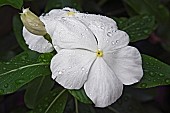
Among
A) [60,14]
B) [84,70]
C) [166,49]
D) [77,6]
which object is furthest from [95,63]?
[166,49]

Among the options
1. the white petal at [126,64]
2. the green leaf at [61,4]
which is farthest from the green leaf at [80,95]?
the green leaf at [61,4]

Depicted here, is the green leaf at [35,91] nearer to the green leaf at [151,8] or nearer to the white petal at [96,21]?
the white petal at [96,21]

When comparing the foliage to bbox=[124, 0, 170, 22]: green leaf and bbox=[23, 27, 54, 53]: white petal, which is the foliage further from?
bbox=[124, 0, 170, 22]: green leaf

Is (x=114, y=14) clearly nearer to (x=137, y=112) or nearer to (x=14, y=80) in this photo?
(x=137, y=112)

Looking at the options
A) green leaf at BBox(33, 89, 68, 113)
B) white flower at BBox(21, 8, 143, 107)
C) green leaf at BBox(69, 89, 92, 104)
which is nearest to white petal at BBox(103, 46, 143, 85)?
white flower at BBox(21, 8, 143, 107)

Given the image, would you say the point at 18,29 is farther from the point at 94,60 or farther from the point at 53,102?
the point at 94,60

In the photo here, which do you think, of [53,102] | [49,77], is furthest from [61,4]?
[53,102]

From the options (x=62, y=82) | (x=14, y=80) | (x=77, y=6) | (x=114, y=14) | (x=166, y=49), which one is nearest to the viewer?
(x=62, y=82)
